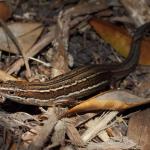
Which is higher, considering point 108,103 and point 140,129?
point 108,103

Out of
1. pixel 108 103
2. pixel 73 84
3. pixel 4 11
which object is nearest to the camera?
pixel 108 103

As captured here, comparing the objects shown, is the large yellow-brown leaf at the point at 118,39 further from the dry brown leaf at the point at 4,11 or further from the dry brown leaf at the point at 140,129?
the dry brown leaf at the point at 4,11

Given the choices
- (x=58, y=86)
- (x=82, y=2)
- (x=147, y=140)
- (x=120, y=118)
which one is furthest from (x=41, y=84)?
(x=82, y=2)

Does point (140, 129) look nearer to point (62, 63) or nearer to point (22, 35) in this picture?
point (62, 63)

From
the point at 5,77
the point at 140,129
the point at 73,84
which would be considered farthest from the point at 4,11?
the point at 140,129

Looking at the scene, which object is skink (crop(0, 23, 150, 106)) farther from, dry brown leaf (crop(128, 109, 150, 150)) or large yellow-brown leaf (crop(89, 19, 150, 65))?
dry brown leaf (crop(128, 109, 150, 150))
